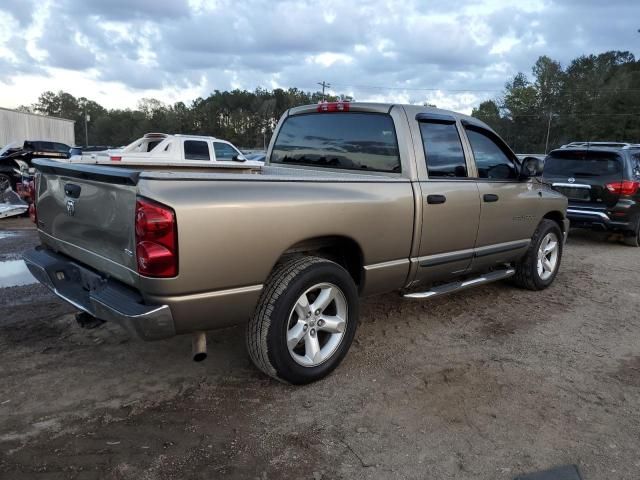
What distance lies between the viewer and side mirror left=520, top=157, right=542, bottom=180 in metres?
4.86

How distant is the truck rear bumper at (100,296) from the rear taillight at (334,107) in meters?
2.40

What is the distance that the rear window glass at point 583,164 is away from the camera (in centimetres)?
818

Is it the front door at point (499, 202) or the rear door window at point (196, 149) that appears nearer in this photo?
the front door at point (499, 202)

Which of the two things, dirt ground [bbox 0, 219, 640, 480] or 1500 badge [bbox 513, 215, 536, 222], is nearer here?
dirt ground [bbox 0, 219, 640, 480]

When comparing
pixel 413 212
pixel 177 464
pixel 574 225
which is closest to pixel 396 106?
pixel 413 212

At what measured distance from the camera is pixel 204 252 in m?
2.65

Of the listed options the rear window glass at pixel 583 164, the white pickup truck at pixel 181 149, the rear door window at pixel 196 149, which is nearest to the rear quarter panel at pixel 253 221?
the rear window glass at pixel 583 164

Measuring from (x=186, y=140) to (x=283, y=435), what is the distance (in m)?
10.9

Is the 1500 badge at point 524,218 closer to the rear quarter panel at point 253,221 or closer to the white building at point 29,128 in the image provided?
the rear quarter panel at point 253,221

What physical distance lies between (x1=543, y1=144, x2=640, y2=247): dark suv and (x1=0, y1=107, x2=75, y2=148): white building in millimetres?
28898

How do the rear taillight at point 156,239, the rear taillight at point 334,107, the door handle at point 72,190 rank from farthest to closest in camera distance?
1. the rear taillight at point 334,107
2. the door handle at point 72,190
3. the rear taillight at point 156,239

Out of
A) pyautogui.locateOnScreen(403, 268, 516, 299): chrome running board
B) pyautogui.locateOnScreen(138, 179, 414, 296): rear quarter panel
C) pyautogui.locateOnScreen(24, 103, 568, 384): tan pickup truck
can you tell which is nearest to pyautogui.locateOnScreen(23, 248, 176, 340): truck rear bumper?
pyautogui.locateOnScreen(24, 103, 568, 384): tan pickup truck

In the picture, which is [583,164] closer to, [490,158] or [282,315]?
[490,158]

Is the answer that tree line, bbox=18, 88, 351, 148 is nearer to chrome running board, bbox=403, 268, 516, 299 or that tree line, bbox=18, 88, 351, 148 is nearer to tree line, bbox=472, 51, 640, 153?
tree line, bbox=472, 51, 640, 153
